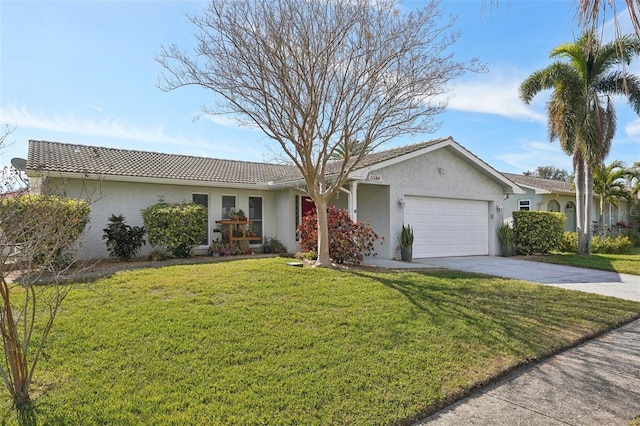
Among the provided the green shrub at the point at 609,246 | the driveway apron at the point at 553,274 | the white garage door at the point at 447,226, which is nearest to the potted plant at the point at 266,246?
the white garage door at the point at 447,226

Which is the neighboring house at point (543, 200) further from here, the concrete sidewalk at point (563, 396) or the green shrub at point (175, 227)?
the concrete sidewalk at point (563, 396)

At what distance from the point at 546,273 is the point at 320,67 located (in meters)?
9.12

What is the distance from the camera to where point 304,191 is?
12383mm

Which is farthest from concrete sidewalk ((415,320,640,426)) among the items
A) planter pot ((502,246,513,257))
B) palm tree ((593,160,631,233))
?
palm tree ((593,160,631,233))

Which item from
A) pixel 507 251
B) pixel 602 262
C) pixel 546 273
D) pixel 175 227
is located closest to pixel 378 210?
pixel 546 273

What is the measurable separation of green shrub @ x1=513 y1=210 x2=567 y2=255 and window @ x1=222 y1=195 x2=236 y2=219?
1201 cm

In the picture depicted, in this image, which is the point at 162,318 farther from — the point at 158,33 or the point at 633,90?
the point at 633,90

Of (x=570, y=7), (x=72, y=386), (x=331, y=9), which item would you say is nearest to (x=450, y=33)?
(x=331, y=9)

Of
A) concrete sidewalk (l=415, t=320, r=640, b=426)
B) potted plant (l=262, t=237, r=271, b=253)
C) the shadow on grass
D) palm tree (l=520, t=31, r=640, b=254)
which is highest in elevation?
palm tree (l=520, t=31, r=640, b=254)

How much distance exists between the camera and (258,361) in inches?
182

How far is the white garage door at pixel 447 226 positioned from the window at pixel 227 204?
6.80 metres

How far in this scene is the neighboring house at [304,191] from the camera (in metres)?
12.8

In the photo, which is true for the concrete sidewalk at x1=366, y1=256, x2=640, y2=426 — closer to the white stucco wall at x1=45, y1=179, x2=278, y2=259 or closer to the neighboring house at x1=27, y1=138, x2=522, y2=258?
the neighboring house at x1=27, y1=138, x2=522, y2=258

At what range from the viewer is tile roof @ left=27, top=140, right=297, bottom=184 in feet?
41.3
